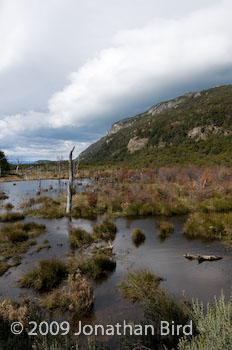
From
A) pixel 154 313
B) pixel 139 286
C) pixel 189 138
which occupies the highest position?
pixel 189 138

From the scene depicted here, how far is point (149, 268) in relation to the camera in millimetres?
9328

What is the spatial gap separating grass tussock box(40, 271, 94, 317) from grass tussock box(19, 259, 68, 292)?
3.35 ft

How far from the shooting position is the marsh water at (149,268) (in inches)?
267

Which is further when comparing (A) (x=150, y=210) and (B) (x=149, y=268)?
(A) (x=150, y=210)

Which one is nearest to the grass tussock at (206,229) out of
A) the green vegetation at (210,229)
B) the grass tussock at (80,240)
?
the green vegetation at (210,229)

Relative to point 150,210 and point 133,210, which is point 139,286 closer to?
point 150,210

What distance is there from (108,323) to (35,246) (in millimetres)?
7671

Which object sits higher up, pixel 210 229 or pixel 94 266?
pixel 210 229

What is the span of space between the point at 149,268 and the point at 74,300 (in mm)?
3900

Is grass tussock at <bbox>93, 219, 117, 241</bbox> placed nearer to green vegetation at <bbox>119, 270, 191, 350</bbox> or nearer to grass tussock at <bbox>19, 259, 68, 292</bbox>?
grass tussock at <bbox>19, 259, 68, 292</bbox>

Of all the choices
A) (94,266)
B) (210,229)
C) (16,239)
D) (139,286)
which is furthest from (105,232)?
(139,286)

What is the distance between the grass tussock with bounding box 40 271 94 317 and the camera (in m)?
6.39

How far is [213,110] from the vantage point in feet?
254

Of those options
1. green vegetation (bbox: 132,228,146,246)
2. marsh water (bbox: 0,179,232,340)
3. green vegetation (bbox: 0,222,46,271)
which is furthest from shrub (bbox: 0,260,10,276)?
green vegetation (bbox: 132,228,146,246)
